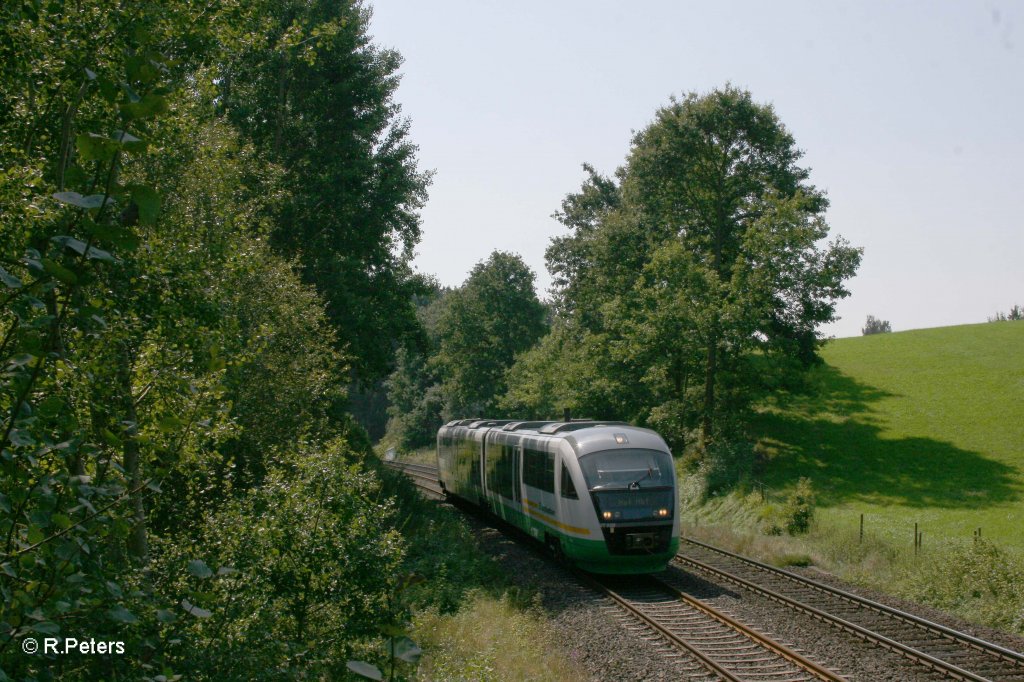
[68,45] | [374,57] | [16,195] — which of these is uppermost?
[374,57]

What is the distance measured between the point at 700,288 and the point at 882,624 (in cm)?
2093

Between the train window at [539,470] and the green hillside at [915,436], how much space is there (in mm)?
11720

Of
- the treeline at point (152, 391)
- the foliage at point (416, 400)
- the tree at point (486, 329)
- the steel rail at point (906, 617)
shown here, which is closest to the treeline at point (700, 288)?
the tree at point (486, 329)

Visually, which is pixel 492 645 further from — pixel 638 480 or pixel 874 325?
pixel 874 325

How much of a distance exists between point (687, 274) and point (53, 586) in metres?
32.4

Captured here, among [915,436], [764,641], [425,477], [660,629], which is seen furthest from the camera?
[425,477]

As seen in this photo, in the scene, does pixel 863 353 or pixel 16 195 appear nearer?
pixel 16 195

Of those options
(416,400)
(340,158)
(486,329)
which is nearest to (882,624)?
(340,158)

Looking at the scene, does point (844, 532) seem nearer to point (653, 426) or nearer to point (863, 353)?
point (653, 426)

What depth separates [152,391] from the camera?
334 inches

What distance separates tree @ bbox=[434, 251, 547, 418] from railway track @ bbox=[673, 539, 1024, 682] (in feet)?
140

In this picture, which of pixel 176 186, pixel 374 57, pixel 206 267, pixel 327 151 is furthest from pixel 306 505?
pixel 374 57

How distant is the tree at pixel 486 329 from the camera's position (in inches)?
2442

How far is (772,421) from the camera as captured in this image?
1636 inches
